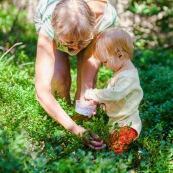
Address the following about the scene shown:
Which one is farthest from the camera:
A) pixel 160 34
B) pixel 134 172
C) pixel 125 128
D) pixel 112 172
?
pixel 160 34

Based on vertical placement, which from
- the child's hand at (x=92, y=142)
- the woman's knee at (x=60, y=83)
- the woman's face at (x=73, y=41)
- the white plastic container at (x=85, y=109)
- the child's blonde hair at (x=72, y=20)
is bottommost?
the woman's knee at (x=60, y=83)

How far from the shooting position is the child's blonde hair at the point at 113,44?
11.4ft

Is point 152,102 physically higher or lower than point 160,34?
higher

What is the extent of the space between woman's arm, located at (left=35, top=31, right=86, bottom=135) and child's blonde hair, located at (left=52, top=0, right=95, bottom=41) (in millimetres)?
211

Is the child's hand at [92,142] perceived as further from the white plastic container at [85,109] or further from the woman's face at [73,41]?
the woman's face at [73,41]

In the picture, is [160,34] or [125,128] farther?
[160,34]

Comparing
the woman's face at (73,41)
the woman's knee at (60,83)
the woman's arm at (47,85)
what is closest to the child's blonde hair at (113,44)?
the woman's face at (73,41)

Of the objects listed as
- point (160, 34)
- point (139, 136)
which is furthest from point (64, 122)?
point (160, 34)

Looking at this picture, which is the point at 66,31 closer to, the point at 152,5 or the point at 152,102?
the point at 152,102

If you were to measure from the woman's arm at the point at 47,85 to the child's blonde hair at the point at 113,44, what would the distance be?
43 cm

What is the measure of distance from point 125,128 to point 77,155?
733 mm

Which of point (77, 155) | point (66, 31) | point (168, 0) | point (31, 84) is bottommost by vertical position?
point (168, 0)

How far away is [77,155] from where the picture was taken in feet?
9.29

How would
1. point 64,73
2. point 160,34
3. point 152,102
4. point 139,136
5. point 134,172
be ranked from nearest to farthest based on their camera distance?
1. point 134,172
2. point 139,136
3. point 64,73
4. point 152,102
5. point 160,34
